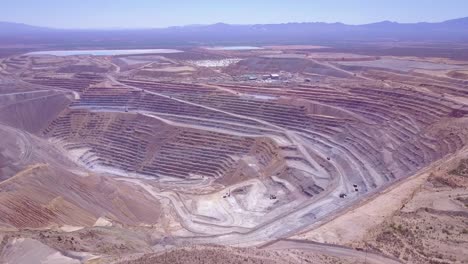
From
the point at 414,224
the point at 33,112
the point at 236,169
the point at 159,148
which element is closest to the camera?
the point at 414,224

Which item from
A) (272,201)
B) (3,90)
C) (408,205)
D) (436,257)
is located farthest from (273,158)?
(3,90)

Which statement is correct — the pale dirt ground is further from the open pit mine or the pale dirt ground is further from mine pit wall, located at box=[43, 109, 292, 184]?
mine pit wall, located at box=[43, 109, 292, 184]

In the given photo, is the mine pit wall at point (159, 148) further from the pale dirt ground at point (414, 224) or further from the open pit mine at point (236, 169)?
the pale dirt ground at point (414, 224)

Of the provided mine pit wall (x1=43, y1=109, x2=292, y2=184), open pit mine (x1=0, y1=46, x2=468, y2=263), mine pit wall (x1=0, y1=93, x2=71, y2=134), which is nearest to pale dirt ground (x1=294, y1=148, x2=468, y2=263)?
open pit mine (x1=0, y1=46, x2=468, y2=263)

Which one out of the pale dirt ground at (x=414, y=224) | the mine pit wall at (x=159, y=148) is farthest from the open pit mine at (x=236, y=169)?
the mine pit wall at (x=159, y=148)

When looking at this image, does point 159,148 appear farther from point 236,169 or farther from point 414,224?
point 414,224

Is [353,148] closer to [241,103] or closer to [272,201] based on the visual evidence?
[272,201]

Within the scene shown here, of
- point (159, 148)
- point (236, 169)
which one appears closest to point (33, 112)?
point (159, 148)

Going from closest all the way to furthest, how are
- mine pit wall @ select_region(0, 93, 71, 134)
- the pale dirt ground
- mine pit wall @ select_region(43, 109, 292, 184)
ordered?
the pale dirt ground < mine pit wall @ select_region(43, 109, 292, 184) < mine pit wall @ select_region(0, 93, 71, 134)
